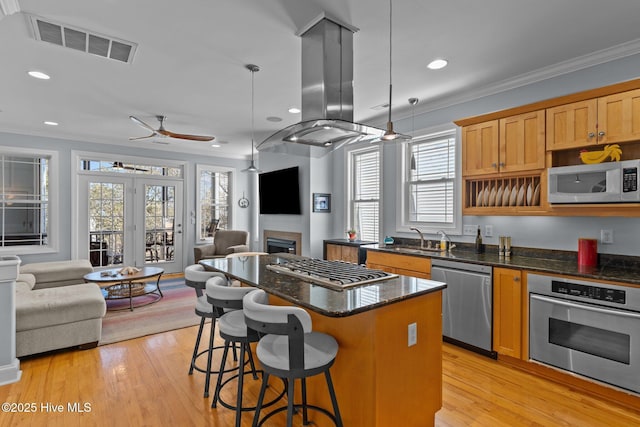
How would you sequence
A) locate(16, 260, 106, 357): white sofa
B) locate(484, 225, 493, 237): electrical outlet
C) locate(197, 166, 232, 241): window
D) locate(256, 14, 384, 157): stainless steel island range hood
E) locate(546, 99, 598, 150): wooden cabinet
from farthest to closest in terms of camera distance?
locate(197, 166, 232, 241): window, locate(484, 225, 493, 237): electrical outlet, locate(16, 260, 106, 357): white sofa, locate(546, 99, 598, 150): wooden cabinet, locate(256, 14, 384, 157): stainless steel island range hood

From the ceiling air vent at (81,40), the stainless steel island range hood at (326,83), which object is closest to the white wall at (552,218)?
the stainless steel island range hood at (326,83)

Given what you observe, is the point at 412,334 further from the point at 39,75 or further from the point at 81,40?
the point at 39,75

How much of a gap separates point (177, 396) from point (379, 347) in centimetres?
168

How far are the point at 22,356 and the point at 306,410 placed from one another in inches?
112

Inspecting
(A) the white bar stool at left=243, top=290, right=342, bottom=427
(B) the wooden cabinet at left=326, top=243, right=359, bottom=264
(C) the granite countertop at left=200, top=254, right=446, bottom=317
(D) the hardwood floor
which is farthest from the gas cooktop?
(B) the wooden cabinet at left=326, top=243, right=359, bottom=264

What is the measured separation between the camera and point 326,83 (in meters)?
2.47

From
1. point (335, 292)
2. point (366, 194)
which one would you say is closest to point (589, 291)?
point (335, 292)

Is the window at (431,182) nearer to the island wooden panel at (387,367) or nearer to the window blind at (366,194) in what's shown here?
the window blind at (366,194)

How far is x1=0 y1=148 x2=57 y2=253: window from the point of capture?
5.74 metres

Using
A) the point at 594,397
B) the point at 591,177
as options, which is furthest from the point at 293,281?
the point at 591,177

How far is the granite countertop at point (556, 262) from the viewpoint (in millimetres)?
2467

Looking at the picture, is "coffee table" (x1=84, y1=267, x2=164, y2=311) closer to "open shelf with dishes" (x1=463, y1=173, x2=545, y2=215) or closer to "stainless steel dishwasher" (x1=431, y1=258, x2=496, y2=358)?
"stainless steel dishwasher" (x1=431, y1=258, x2=496, y2=358)

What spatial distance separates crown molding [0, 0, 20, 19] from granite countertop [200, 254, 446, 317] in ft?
7.05

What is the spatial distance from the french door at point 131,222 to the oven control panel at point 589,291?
688 cm
